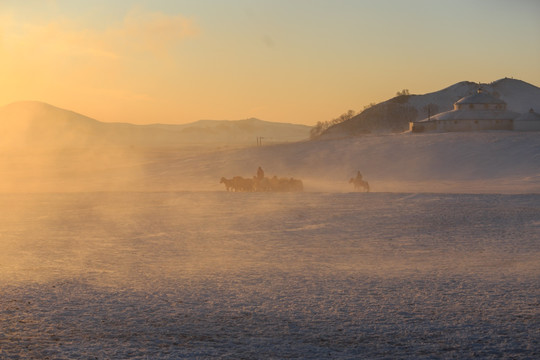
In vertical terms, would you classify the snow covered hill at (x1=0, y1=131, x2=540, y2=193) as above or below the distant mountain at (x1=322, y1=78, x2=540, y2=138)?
below

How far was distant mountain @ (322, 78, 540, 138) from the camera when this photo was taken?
159375mm

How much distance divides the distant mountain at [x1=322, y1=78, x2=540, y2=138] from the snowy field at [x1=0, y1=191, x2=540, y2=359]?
13329cm

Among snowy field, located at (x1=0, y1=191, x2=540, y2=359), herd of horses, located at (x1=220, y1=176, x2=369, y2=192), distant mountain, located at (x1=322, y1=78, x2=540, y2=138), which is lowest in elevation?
snowy field, located at (x1=0, y1=191, x2=540, y2=359)

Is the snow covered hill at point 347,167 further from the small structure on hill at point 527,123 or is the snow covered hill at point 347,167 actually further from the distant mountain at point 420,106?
the distant mountain at point 420,106

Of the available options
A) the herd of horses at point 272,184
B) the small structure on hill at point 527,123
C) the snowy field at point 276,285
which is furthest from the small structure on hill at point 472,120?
the snowy field at point 276,285

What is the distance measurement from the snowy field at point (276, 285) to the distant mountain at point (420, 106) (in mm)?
133288

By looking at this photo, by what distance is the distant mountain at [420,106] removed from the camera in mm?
159375

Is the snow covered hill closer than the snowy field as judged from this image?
No

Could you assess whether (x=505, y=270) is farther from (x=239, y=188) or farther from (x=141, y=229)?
(x=239, y=188)

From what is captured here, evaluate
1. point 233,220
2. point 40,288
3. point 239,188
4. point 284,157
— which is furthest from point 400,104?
point 40,288

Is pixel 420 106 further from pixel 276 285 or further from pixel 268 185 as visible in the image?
pixel 276 285

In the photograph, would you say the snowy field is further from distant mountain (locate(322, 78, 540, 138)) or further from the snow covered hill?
distant mountain (locate(322, 78, 540, 138))

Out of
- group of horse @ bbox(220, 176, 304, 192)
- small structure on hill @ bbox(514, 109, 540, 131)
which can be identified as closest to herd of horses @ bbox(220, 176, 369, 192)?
group of horse @ bbox(220, 176, 304, 192)

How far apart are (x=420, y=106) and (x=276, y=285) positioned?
170809 mm
